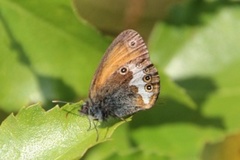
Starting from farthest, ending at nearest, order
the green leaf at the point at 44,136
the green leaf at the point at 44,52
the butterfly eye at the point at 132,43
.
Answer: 1. the green leaf at the point at 44,52
2. the butterfly eye at the point at 132,43
3. the green leaf at the point at 44,136

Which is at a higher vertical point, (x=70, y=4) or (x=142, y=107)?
(x=70, y=4)

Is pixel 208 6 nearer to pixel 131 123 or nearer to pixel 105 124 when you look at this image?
pixel 131 123

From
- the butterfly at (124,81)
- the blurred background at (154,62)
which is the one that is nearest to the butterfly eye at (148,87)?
the butterfly at (124,81)

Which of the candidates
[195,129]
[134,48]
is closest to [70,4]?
[134,48]

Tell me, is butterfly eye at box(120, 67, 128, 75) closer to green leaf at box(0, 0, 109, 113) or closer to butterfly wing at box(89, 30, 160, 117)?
butterfly wing at box(89, 30, 160, 117)

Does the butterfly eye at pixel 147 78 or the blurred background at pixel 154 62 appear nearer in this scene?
the butterfly eye at pixel 147 78

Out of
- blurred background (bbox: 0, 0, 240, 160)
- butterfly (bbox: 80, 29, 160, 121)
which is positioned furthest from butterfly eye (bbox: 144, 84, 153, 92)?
blurred background (bbox: 0, 0, 240, 160)

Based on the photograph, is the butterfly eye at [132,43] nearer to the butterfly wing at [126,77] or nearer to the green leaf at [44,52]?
the butterfly wing at [126,77]
